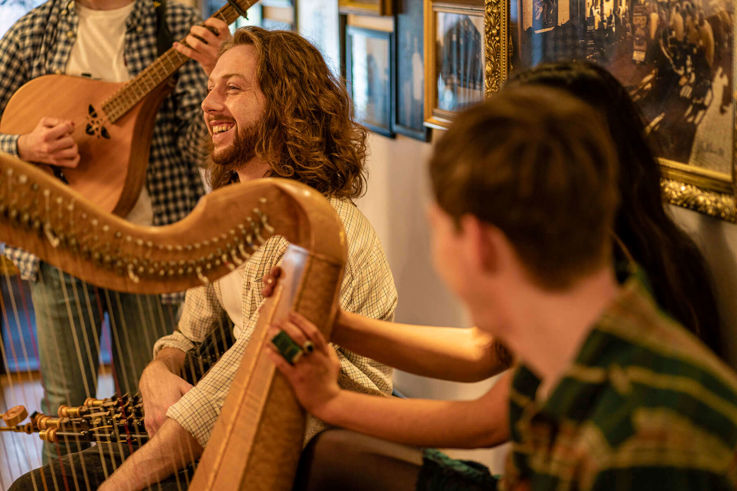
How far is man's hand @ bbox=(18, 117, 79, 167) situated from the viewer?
6.95ft

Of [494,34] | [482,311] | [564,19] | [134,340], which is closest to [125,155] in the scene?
[134,340]

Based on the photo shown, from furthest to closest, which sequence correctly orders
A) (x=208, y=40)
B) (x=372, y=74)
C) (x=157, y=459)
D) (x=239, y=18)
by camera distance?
(x=239, y=18), (x=372, y=74), (x=208, y=40), (x=157, y=459)

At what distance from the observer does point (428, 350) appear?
126 centimetres

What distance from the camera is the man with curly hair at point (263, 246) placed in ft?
4.59

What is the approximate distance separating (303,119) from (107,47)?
0.92 metres

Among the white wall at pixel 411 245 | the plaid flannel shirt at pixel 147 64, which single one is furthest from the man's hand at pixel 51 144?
the white wall at pixel 411 245

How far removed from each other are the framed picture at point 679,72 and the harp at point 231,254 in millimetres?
516

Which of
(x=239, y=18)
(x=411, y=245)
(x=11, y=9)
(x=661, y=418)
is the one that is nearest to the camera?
(x=661, y=418)

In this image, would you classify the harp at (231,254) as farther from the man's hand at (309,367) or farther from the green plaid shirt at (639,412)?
the green plaid shirt at (639,412)

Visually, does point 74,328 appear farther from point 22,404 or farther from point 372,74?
point 372,74

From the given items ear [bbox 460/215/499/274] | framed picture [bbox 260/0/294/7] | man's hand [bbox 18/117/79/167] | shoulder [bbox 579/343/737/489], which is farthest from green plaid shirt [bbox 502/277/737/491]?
framed picture [bbox 260/0/294/7]

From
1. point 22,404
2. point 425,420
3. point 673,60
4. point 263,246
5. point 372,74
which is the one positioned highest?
point 673,60

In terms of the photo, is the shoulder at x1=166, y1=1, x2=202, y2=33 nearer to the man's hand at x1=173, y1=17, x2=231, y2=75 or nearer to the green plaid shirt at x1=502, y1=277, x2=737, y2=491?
the man's hand at x1=173, y1=17, x2=231, y2=75

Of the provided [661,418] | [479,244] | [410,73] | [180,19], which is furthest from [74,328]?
[661,418]
